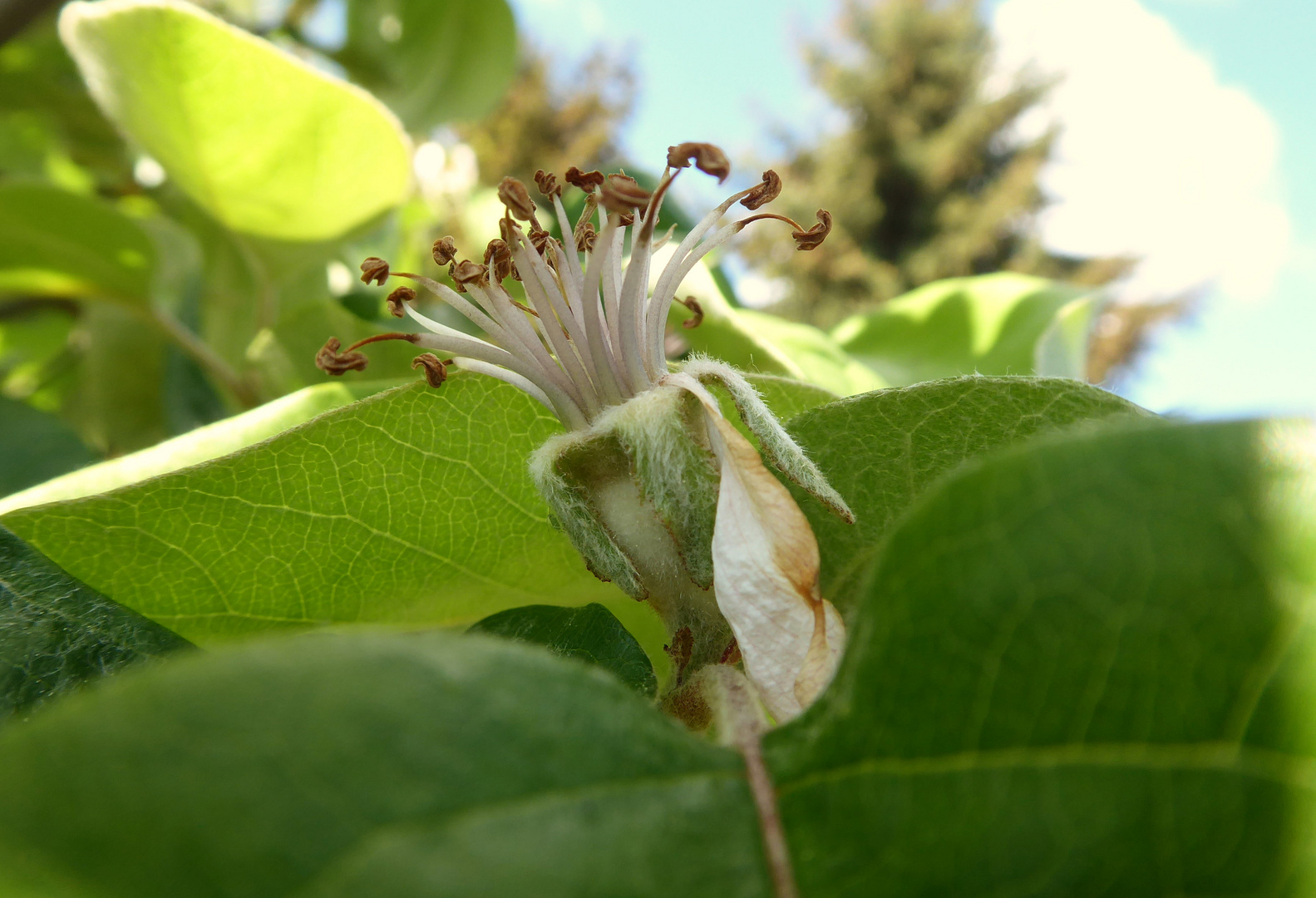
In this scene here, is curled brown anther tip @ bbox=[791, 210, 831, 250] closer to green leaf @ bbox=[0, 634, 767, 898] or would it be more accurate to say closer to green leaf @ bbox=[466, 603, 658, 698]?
green leaf @ bbox=[466, 603, 658, 698]

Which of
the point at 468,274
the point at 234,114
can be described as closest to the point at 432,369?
the point at 468,274

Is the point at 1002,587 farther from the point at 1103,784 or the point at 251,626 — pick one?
the point at 251,626

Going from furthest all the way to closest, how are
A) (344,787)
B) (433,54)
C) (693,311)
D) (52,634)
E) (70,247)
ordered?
(433,54) → (70,247) → (693,311) → (52,634) → (344,787)

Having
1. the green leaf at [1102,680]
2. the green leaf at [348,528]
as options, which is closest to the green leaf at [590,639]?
the green leaf at [348,528]

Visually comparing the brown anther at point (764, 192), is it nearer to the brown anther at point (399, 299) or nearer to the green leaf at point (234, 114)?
the brown anther at point (399, 299)

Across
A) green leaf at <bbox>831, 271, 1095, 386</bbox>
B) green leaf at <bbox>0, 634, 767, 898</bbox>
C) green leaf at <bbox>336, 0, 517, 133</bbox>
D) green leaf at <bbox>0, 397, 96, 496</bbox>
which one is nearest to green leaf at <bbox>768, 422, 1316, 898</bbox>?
green leaf at <bbox>0, 634, 767, 898</bbox>

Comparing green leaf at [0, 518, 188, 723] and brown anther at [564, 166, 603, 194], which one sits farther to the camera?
brown anther at [564, 166, 603, 194]

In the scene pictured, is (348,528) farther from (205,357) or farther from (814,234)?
(205,357)
